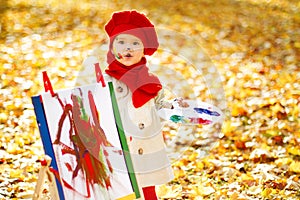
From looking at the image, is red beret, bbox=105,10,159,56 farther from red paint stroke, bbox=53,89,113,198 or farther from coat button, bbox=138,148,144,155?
coat button, bbox=138,148,144,155

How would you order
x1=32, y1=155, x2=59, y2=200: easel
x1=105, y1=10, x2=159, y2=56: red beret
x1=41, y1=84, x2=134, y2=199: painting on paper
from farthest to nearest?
x1=105, y1=10, x2=159, y2=56: red beret
x1=41, y1=84, x2=134, y2=199: painting on paper
x1=32, y1=155, x2=59, y2=200: easel

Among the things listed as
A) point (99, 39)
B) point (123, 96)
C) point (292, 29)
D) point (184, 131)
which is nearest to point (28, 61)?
point (99, 39)

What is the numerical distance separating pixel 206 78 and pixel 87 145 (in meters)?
3.69

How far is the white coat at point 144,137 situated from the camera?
3.23 metres

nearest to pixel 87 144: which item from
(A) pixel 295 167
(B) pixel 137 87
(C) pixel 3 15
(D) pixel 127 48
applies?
(B) pixel 137 87

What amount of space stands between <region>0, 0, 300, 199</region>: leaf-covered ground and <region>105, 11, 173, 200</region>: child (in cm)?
91

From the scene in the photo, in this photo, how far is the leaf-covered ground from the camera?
444cm

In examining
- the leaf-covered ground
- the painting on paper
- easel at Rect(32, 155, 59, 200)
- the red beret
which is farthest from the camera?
the leaf-covered ground

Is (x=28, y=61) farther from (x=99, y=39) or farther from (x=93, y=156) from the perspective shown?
(x=93, y=156)

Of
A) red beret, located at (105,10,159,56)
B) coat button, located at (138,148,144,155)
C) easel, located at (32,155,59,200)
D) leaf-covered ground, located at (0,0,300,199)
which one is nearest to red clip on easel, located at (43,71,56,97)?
easel, located at (32,155,59,200)

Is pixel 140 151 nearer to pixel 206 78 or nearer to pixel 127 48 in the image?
pixel 127 48

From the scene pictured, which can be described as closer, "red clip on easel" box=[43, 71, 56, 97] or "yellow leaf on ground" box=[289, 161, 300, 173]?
"red clip on easel" box=[43, 71, 56, 97]

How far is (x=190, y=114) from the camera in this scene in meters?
3.27

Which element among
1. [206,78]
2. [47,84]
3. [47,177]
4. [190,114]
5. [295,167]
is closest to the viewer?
[47,177]
